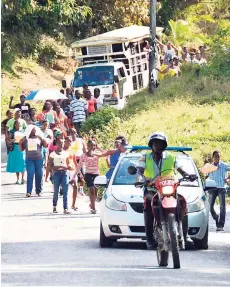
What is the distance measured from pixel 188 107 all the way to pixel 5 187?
10432 millimetres

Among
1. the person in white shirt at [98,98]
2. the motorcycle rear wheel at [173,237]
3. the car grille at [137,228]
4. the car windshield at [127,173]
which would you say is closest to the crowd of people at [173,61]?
the person in white shirt at [98,98]

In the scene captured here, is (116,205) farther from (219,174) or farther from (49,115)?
(49,115)

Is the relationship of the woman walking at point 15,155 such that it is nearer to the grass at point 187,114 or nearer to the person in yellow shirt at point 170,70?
the grass at point 187,114

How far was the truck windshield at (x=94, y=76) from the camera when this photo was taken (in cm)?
3988

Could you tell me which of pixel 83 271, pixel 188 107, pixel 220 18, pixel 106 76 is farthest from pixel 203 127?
pixel 220 18

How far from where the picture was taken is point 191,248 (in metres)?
17.4

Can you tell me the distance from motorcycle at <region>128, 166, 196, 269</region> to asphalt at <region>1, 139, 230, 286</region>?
0.31m

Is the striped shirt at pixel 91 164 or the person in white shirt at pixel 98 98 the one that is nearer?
the striped shirt at pixel 91 164

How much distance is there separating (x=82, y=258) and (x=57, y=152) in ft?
25.3

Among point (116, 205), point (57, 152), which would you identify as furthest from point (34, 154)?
point (116, 205)

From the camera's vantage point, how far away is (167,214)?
13.8 meters

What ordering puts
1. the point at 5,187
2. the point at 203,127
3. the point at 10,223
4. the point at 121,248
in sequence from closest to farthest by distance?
the point at 121,248, the point at 10,223, the point at 5,187, the point at 203,127

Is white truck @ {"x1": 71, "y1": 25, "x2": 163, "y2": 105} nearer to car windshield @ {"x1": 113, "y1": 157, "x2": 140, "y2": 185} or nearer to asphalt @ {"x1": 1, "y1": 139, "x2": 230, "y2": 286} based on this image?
asphalt @ {"x1": 1, "y1": 139, "x2": 230, "y2": 286}

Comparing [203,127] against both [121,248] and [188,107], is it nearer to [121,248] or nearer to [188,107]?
[188,107]
